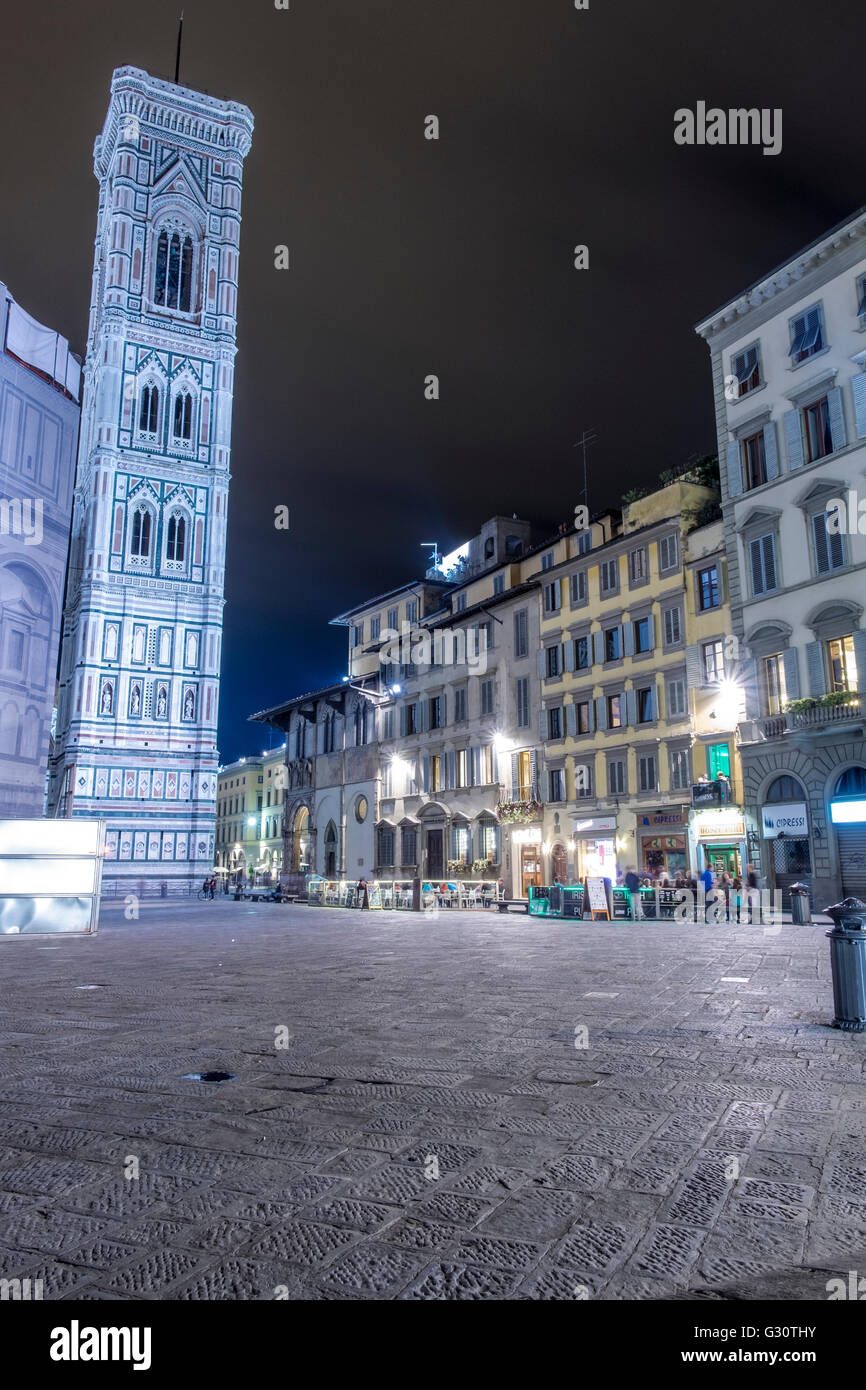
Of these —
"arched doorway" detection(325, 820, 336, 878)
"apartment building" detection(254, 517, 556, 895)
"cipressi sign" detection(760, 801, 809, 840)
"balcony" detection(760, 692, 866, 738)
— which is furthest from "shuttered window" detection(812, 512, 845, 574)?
"arched doorway" detection(325, 820, 336, 878)

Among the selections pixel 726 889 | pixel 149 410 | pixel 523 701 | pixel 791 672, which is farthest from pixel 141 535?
pixel 726 889

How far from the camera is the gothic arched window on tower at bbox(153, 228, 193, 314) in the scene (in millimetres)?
56312

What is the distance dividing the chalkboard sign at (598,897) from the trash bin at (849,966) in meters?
17.7

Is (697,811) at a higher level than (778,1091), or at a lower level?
higher

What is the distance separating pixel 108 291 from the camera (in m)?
53.9

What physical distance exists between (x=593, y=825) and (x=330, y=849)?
71.7 feet

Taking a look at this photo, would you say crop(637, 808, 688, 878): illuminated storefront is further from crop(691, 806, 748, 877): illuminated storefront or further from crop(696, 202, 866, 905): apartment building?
crop(696, 202, 866, 905): apartment building

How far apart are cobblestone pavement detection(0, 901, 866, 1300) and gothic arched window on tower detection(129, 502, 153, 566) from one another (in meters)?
47.2

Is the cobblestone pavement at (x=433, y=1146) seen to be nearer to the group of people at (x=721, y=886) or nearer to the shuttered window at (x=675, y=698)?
the group of people at (x=721, y=886)

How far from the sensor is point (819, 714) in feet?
78.3

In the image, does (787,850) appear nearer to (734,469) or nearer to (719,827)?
(719,827)

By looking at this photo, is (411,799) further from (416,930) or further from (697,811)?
(416,930)

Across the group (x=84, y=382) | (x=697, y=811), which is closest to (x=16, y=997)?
(x=697, y=811)
